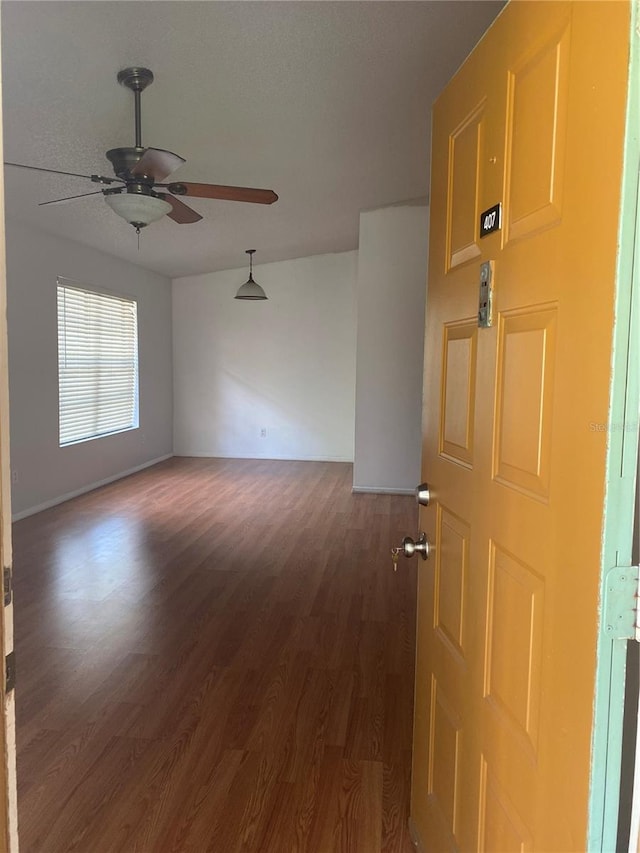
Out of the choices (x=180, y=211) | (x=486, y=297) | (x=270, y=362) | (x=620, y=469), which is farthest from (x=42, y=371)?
(x=620, y=469)

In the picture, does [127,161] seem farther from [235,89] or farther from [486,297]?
[486,297]

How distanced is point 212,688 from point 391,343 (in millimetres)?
4305

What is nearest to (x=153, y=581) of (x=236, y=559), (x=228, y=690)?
(x=236, y=559)

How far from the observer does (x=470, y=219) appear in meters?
1.27

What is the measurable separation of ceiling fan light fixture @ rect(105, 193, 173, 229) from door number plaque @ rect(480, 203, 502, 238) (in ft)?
7.22

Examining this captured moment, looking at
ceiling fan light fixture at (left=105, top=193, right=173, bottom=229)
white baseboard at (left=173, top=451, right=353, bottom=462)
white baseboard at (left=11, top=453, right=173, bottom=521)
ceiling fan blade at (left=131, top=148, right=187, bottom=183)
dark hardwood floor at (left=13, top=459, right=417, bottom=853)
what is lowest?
dark hardwood floor at (left=13, top=459, right=417, bottom=853)

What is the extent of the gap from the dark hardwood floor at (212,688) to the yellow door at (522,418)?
59 cm

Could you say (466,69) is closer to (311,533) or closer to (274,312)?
(311,533)

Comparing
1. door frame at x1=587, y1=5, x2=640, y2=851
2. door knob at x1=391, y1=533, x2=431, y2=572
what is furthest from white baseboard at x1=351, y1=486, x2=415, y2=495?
door frame at x1=587, y1=5, x2=640, y2=851

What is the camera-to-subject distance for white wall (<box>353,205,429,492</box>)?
19.9 feet

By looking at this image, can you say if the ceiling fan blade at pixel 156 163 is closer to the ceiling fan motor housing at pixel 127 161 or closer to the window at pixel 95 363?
the ceiling fan motor housing at pixel 127 161

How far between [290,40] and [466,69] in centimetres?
170

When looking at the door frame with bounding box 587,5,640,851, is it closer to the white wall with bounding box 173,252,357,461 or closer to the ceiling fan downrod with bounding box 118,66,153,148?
the ceiling fan downrod with bounding box 118,66,153,148

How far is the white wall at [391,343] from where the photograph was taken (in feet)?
19.9
